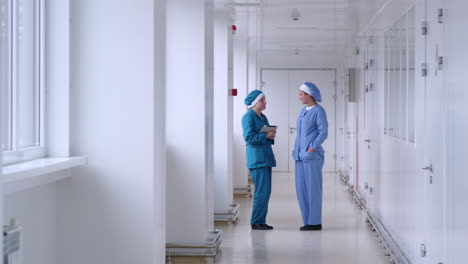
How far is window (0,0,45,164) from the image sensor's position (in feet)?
11.1

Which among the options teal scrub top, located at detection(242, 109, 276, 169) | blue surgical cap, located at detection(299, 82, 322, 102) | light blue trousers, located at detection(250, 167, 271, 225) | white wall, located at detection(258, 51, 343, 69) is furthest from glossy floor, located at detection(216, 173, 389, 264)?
white wall, located at detection(258, 51, 343, 69)

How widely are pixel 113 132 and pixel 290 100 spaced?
12119 millimetres

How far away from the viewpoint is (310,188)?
7.52 meters

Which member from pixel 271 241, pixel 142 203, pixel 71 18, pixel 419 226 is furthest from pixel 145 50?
pixel 271 241

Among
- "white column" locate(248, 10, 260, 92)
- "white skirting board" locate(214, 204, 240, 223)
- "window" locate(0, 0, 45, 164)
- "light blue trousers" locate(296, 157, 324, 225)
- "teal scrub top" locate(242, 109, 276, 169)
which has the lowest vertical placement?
"white skirting board" locate(214, 204, 240, 223)

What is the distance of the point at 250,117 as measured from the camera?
761 cm

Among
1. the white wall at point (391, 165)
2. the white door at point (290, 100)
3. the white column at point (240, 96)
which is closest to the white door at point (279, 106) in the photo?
the white door at point (290, 100)

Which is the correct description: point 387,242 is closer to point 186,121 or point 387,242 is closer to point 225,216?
point 186,121

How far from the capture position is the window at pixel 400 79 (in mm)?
5547

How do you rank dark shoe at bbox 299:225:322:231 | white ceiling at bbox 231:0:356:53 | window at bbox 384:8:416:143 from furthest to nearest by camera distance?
white ceiling at bbox 231:0:356:53 < dark shoe at bbox 299:225:322:231 < window at bbox 384:8:416:143

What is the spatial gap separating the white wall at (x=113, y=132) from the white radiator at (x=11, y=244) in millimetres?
1106

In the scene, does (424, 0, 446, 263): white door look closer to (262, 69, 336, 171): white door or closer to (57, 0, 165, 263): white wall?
(57, 0, 165, 263): white wall

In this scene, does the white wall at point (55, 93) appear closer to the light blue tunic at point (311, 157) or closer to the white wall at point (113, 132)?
the white wall at point (113, 132)

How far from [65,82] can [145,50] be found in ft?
1.66
